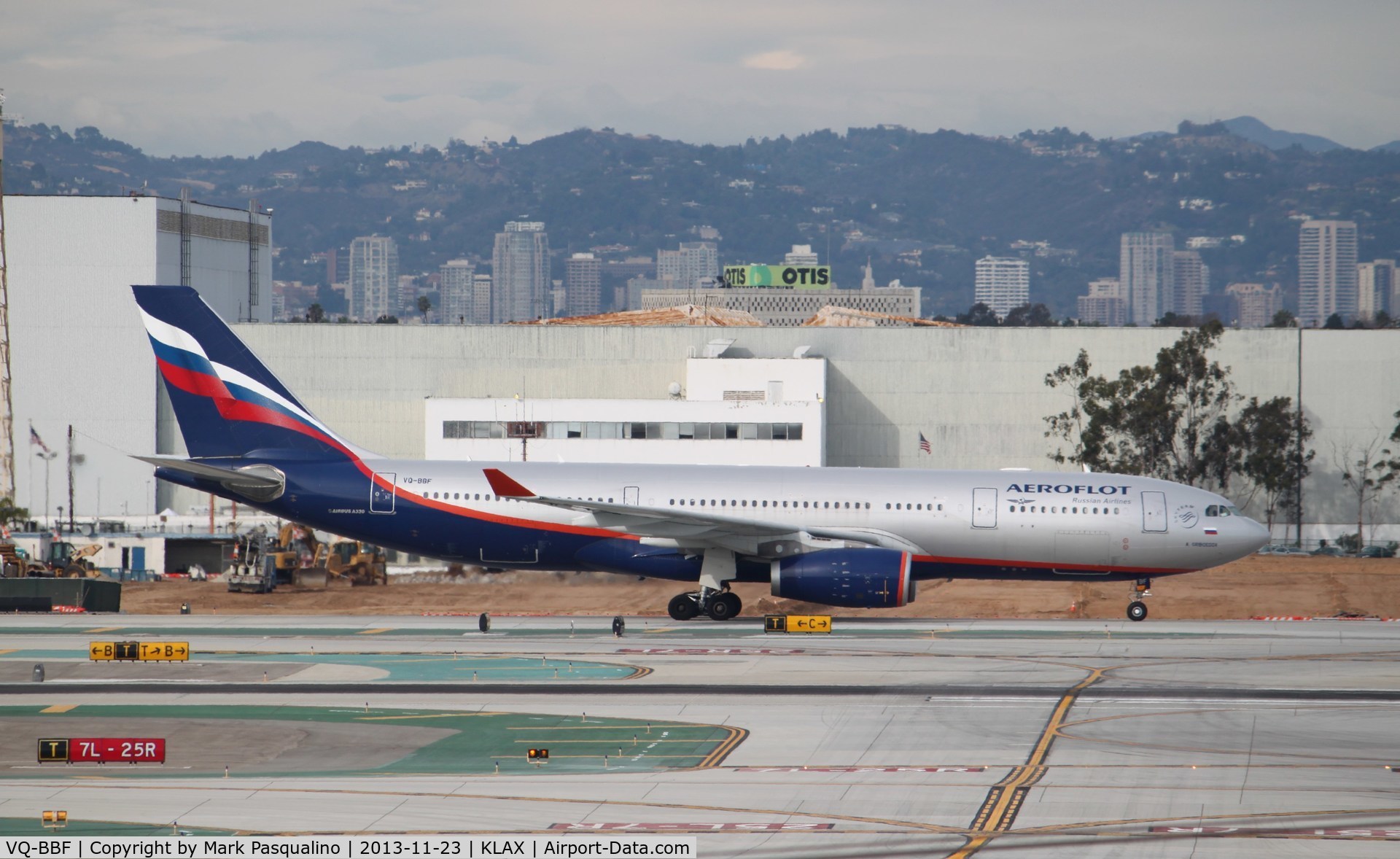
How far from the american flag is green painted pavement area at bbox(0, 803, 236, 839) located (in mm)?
74827

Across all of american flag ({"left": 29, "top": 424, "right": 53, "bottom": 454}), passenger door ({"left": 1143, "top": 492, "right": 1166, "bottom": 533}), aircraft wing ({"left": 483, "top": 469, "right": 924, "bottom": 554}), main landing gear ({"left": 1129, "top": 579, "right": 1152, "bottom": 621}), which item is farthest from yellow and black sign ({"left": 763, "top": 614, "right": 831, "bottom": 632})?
american flag ({"left": 29, "top": 424, "right": 53, "bottom": 454})

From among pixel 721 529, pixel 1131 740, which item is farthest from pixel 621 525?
pixel 1131 740

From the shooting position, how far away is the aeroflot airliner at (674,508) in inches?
1523

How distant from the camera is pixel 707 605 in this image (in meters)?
39.1

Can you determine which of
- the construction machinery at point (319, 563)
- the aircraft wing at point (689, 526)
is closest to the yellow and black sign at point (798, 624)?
the aircraft wing at point (689, 526)

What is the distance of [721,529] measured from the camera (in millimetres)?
37469

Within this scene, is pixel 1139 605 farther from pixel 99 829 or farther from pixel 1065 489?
pixel 99 829

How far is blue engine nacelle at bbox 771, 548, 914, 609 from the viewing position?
3641cm

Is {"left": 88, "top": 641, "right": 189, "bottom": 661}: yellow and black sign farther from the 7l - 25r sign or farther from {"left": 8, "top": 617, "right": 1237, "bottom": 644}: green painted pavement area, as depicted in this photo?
the 7l - 25r sign

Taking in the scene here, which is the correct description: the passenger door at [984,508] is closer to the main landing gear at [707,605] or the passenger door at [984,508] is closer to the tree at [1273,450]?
the main landing gear at [707,605]

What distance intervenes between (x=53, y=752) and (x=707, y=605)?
67.2 ft

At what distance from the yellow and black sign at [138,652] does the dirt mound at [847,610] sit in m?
12.6

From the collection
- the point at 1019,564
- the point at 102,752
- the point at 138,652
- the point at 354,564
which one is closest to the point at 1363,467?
the point at 1019,564

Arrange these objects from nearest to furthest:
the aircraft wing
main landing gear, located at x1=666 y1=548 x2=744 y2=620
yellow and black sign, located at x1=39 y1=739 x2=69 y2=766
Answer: yellow and black sign, located at x1=39 y1=739 x2=69 y2=766, the aircraft wing, main landing gear, located at x1=666 y1=548 x2=744 y2=620
